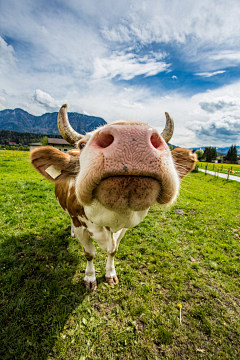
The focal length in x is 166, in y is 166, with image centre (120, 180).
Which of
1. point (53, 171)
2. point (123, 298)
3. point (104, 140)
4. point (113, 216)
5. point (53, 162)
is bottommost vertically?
point (123, 298)

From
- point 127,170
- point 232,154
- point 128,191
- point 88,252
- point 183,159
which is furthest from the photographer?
point 232,154

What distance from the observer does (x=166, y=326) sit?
8.82 feet

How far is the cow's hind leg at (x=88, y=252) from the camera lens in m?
3.14

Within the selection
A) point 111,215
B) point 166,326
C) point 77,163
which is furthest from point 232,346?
point 77,163

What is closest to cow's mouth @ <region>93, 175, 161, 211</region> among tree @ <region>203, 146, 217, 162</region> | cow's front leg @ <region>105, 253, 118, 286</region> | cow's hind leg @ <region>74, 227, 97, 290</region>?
cow's hind leg @ <region>74, 227, 97, 290</region>

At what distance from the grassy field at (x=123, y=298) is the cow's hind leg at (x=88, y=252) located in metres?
0.15

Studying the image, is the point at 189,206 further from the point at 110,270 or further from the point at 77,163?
the point at 77,163

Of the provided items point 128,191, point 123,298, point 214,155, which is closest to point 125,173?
point 128,191

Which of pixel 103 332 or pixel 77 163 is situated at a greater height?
pixel 77 163

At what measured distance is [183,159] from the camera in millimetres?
2174

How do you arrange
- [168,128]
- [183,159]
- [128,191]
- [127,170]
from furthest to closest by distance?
[168,128] → [183,159] → [128,191] → [127,170]

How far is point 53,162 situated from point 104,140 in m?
1.14

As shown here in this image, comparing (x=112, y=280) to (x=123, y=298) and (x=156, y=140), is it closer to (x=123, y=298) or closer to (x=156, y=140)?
(x=123, y=298)

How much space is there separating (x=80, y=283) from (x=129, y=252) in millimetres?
1524
